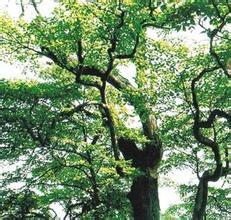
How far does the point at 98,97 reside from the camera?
66.7ft

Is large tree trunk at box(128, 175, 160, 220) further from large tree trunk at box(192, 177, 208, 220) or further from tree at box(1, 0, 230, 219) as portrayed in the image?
large tree trunk at box(192, 177, 208, 220)

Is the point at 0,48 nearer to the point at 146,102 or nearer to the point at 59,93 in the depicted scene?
the point at 59,93

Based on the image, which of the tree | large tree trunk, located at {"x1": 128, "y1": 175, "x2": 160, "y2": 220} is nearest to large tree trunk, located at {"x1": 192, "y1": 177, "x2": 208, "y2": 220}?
the tree

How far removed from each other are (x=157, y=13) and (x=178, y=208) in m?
17.9

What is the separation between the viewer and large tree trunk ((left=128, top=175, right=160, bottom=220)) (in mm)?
19047

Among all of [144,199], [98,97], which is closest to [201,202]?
[144,199]

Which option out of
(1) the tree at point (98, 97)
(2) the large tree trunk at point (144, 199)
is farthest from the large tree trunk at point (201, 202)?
(2) the large tree trunk at point (144, 199)

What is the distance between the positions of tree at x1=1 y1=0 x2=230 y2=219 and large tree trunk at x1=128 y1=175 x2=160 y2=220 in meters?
0.04

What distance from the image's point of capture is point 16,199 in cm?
1759

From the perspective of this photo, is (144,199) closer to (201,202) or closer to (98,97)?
(201,202)

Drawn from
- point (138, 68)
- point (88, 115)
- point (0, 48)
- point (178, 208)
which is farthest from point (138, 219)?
point (178, 208)

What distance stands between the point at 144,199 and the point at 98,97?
5199mm

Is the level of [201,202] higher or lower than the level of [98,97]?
lower

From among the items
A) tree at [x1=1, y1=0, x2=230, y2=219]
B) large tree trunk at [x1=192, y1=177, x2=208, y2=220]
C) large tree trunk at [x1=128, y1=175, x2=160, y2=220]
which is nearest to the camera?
tree at [x1=1, y1=0, x2=230, y2=219]
